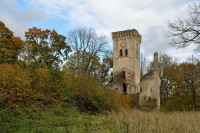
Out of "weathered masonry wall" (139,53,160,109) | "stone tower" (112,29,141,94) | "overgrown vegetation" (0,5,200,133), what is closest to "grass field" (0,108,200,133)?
"overgrown vegetation" (0,5,200,133)

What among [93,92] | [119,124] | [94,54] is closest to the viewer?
[119,124]

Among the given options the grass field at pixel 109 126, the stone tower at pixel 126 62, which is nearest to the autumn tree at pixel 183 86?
the stone tower at pixel 126 62

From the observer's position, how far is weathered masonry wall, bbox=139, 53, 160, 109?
723 inches

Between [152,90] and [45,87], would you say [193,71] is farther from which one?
[45,87]

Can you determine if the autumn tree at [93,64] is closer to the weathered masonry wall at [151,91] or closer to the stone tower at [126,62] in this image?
the stone tower at [126,62]

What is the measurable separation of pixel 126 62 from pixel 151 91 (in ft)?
35.6

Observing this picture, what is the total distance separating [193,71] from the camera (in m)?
24.3

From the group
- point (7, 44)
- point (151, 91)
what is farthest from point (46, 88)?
point (7, 44)

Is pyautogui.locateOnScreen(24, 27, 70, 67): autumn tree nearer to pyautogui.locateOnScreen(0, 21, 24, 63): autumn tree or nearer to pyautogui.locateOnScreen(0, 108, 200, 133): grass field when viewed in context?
pyautogui.locateOnScreen(0, 21, 24, 63): autumn tree

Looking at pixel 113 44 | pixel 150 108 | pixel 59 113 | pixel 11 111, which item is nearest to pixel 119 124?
pixel 59 113

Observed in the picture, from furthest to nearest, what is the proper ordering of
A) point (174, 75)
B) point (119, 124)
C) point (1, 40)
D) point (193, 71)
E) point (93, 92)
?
point (174, 75)
point (193, 71)
point (1, 40)
point (93, 92)
point (119, 124)

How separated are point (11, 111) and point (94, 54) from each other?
2232 cm

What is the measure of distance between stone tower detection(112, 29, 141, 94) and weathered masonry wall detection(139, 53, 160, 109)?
27.8 ft

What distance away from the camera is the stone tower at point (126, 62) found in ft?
92.6
